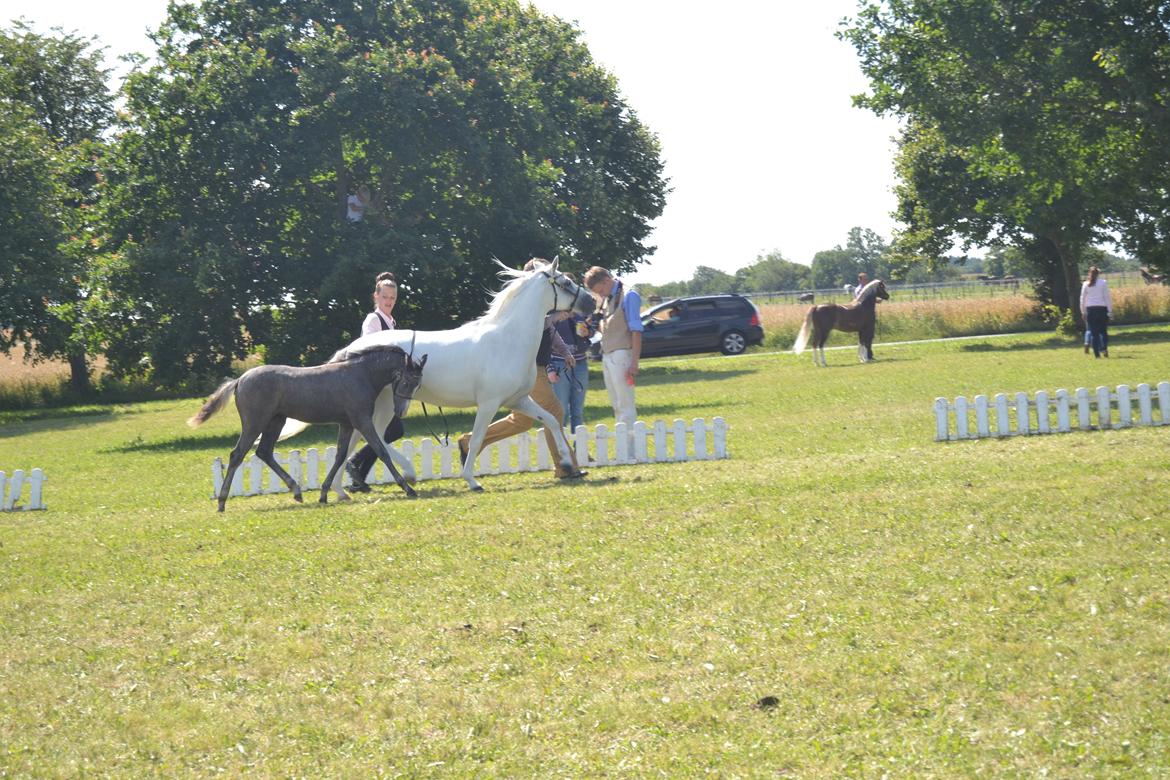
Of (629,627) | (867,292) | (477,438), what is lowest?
(629,627)

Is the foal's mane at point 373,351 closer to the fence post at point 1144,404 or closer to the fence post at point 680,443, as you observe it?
the fence post at point 680,443

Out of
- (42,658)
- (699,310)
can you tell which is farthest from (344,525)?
(699,310)

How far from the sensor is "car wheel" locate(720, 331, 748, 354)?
45438mm

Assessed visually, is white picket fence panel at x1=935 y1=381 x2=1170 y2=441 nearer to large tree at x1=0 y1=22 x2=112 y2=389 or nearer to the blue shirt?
the blue shirt

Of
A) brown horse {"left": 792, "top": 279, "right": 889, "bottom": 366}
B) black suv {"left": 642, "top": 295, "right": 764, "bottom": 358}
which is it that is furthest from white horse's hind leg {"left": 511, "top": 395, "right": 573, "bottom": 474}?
black suv {"left": 642, "top": 295, "right": 764, "bottom": 358}

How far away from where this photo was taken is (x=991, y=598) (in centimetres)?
750

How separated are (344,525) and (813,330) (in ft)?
85.2

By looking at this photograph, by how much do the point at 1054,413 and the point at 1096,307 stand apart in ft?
46.7

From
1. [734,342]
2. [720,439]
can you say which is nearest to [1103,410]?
[720,439]

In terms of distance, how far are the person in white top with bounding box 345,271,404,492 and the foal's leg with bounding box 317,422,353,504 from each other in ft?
1.62

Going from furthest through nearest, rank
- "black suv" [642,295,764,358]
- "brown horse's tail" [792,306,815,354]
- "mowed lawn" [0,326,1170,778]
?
"black suv" [642,295,764,358]
"brown horse's tail" [792,306,815,354]
"mowed lawn" [0,326,1170,778]

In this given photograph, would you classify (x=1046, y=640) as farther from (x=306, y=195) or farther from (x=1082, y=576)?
(x=306, y=195)

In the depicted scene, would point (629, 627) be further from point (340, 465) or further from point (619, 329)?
point (619, 329)

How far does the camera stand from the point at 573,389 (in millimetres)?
15625
